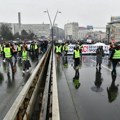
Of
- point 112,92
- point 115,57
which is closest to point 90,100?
point 112,92

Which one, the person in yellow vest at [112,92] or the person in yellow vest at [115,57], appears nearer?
the person in yellow vest at [112,92]

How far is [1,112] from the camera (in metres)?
8.92

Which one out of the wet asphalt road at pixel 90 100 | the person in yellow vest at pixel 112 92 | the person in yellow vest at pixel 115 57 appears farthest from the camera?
the person in yellow vest at pixel 115 57

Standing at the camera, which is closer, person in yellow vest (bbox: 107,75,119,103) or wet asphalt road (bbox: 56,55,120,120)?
wet asphalt road (bbox: 56,55,120,120)

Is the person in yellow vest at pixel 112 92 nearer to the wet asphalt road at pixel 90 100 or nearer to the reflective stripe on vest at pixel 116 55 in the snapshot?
the wet asphalt road at pixel 90 100

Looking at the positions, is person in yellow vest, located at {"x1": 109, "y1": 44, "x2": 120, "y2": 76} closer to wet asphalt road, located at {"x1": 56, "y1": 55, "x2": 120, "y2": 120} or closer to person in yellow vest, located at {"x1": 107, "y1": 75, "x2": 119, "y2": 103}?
wet asphalt road, located at {"x1": 56, "y1": 55, "x2": 120, "y2": 120}

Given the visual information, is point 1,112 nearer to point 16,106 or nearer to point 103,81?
point 16,106

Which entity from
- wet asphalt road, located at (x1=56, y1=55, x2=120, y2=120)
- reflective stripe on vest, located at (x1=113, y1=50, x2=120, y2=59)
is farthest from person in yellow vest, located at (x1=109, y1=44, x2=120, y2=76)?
wet asphalt road, located at (x1=56, y1=55, x2=120, y2=120)

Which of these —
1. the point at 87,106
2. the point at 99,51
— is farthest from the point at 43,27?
the point at 87,106

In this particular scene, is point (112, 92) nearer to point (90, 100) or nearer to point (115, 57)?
point (90, 100)

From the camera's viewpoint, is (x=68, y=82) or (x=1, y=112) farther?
(x=68, y=82)

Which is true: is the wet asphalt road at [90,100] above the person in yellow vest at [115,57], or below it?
below

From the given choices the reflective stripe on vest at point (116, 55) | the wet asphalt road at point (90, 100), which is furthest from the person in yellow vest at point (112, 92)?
the reflective stripe on vest at point (116, 55)

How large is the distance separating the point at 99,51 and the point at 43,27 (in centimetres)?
15047
